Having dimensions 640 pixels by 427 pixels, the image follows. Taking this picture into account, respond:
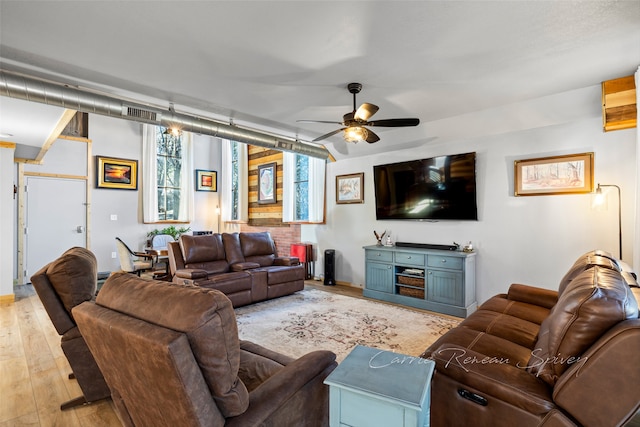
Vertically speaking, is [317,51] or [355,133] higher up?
[317,51]

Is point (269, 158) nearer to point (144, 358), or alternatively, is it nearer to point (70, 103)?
point (70, 103)

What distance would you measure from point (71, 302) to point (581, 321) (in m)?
2.78

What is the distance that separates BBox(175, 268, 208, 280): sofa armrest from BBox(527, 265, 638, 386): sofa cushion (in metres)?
3.84

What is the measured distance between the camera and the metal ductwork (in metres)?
2.74

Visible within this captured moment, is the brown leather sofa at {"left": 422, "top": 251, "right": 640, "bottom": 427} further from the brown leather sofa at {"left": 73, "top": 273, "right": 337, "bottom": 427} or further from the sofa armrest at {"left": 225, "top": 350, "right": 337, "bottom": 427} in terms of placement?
the brown leather sofa at {"left": 73, "top": 273, "right": 337, "bottom": 427}

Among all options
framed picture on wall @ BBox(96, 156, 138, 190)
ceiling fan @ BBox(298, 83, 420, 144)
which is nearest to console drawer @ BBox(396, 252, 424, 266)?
ceiling fan @ BBox(298, 83, 420, 144)

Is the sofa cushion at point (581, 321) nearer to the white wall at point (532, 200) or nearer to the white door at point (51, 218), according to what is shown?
the white wall at point (532, 200)

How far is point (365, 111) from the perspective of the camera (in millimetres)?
3041

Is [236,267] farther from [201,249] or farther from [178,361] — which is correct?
[178,361]

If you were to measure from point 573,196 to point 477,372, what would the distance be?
A: 3286 mm

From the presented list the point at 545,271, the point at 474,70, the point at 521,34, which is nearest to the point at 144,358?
the point at 521,34

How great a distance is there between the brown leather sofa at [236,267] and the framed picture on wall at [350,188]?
1.58 metres

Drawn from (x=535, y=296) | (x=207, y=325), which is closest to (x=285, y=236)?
(x=535, y=296)

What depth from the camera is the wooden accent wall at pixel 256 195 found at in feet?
24.9
